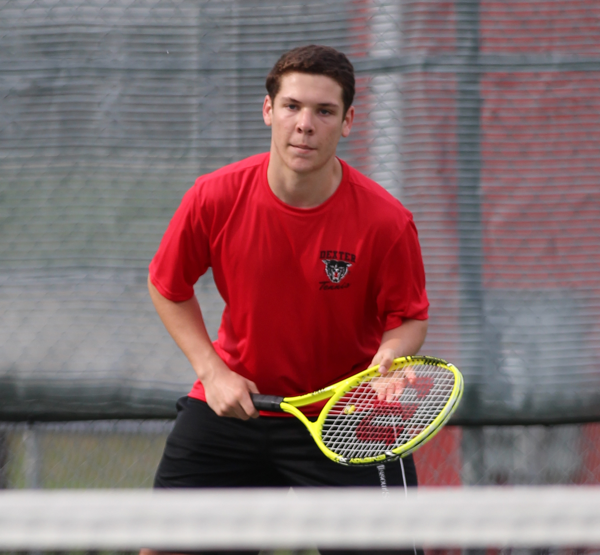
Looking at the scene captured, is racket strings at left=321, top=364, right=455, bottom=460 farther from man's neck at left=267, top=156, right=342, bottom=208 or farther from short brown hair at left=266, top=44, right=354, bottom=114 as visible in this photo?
short brown hair at left=266, top=44, right=354, bottom=114

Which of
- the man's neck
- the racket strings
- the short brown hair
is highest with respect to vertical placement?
the short brown hair

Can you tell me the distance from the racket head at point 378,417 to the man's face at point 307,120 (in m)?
0.58

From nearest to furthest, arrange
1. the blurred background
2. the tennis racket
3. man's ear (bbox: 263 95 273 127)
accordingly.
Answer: the tennis racket → man's ear (bbox: 263 95 273 127) → the blurred background

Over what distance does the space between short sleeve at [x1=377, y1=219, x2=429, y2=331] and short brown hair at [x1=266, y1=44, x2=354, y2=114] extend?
1.33 feet

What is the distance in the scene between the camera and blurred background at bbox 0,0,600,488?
9.16 ft

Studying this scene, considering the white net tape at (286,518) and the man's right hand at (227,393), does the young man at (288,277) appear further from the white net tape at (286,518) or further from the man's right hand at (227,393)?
the white net tape at (286,518)

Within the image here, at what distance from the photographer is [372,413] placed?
199cm

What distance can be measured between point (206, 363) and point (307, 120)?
70 centimetres

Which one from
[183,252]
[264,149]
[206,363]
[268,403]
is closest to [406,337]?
[268,403]

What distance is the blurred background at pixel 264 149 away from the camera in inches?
110

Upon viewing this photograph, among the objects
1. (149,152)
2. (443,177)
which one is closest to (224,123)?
(149,152)

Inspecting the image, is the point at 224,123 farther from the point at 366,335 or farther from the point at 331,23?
the point at 366,335

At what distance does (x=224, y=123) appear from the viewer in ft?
9.48

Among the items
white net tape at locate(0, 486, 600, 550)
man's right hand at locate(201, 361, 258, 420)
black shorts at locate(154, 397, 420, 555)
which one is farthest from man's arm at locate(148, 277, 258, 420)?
white net tape at locate(0, 486, 600, 550)
